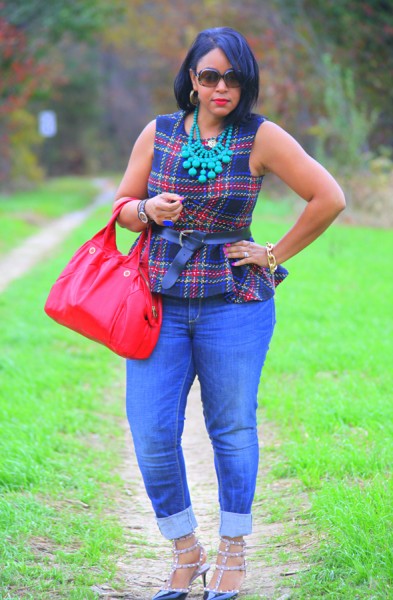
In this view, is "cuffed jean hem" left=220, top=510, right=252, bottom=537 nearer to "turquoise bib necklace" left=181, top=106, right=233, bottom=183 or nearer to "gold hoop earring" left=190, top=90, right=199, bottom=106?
"turquoise bib necklace" left=181, top=106, right=233, bottom=183

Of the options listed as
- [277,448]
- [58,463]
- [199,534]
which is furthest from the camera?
[277,448]

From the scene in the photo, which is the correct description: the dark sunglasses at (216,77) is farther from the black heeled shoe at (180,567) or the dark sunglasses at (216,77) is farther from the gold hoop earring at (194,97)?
the black heeled shoe at (180,567)

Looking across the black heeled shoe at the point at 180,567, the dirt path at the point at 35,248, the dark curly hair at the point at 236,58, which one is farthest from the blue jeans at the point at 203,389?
the dirt path at the point at 35,248

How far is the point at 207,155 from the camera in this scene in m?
3.11

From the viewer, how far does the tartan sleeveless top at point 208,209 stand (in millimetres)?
3117

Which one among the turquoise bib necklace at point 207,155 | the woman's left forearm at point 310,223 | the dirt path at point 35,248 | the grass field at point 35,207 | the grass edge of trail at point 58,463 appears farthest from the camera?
the grass field at point 35,207

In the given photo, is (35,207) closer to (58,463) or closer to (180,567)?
(58,463)

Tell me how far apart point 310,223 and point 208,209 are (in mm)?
391

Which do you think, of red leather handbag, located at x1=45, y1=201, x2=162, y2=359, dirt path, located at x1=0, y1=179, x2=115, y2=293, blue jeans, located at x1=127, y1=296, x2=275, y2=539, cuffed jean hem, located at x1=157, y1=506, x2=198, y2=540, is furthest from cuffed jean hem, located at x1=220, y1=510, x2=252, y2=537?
dirt path, located at x1=0, y1=179, x2=115, y2=293

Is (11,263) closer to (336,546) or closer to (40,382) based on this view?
(40,382)

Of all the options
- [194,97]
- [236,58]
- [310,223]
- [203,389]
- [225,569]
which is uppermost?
[236,58]

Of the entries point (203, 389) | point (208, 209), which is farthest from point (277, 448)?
point (208, 209)

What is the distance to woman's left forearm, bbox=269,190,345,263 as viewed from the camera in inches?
126

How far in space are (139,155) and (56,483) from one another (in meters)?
1.99
